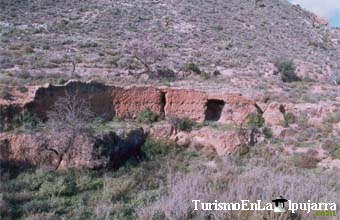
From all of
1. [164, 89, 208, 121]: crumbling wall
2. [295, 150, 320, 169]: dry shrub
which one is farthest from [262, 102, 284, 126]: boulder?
[295, 150, 320, 169]: dry shrub

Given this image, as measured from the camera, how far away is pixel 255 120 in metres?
17.9

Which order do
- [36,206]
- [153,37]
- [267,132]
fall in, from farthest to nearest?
[153,37] → [267,132] → [36,206]

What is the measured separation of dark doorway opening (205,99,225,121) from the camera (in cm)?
1884

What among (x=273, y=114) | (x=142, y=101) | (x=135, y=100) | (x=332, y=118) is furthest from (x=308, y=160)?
(x=135, y=100)

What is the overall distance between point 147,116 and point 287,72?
14.9 meters

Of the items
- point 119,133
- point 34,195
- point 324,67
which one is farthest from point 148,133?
point 324,67

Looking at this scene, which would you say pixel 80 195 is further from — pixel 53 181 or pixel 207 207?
pixel 207 207

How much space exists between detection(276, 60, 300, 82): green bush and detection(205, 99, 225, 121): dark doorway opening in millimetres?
11289

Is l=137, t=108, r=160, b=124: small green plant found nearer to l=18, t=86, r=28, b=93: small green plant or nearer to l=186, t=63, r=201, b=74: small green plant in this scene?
l=18, t=86, r=28, b=93: small green plant

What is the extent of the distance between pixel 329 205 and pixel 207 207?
73.3 inches

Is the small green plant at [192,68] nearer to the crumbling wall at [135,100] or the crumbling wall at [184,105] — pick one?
the crumbling wall at [184,105]

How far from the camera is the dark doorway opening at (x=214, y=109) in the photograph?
742 inches

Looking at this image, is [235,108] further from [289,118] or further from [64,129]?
[64,129]

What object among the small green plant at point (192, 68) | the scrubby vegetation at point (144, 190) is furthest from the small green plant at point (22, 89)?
the small green plant at point (192, 68)
